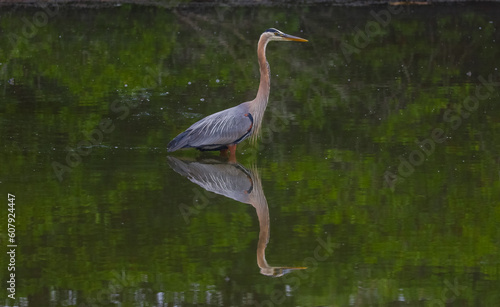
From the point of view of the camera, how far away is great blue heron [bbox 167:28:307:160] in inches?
385

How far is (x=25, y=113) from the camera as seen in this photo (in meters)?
11.9

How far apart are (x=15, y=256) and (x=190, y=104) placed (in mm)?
5359

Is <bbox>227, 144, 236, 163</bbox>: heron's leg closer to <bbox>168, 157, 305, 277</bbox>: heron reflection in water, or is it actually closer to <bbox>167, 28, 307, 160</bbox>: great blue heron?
<bbox>167, 28, 307, 160</bbox>: great blue heron

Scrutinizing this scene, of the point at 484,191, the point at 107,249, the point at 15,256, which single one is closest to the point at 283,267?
the point at 107,249

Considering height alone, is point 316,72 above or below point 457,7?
below

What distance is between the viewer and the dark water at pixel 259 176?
6.69 m

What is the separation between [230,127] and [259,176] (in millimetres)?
926

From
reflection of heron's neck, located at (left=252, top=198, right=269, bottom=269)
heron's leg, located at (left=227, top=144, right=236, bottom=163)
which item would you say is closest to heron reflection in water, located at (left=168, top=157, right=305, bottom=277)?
reflection of heron's neck, located at (left=252, top=198, right=269, bottom=269)

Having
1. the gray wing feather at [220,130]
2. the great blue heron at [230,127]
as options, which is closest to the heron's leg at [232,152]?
the great blue heron at [230,127]

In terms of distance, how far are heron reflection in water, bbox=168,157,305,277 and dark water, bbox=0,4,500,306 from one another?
1.0 inches

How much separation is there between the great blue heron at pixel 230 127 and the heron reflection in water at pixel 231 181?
0.62 feet

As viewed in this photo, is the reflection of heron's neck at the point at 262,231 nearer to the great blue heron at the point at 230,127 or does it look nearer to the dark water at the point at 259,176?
the dark water at the point at 259,176

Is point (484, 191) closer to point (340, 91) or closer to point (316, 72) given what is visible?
point (340, 91)

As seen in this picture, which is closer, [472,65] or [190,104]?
[190,104]
